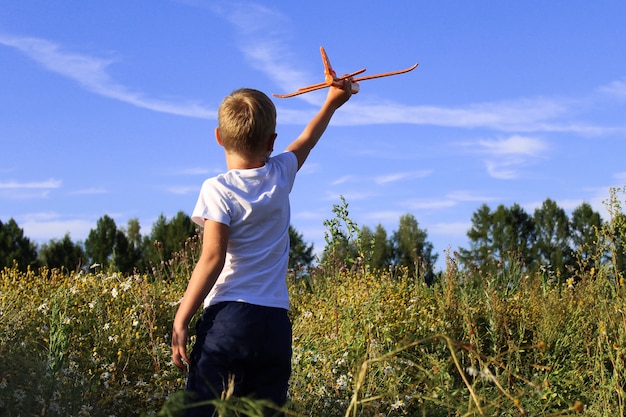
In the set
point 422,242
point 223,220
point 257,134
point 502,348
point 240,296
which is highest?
point 422,242

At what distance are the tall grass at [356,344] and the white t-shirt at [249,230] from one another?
116cm

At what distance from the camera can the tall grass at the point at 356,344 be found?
13.2 feet

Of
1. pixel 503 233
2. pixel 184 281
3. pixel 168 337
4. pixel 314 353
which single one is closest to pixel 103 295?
pixel 168 337

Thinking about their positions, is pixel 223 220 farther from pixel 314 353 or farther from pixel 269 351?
pixel 314 353

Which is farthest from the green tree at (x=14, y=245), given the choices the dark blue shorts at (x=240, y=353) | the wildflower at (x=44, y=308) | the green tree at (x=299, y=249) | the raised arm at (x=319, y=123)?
the dark blue shorts at (x=240, y=353)

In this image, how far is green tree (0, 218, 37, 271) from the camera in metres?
22.9

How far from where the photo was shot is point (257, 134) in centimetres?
276

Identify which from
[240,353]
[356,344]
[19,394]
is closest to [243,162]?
[240,353]

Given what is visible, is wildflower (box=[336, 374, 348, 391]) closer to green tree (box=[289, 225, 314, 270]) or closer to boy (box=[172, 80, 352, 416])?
boy (box=[172, 80, 352, 416])

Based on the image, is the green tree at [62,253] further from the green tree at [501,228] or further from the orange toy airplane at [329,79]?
the orange toy airplane at [329,79]

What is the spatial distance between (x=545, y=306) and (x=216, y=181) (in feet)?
12.2

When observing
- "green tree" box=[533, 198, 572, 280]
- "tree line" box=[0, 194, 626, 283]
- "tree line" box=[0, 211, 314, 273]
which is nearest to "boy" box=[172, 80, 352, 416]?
"tree line" box=[0, 194, 626, 283]

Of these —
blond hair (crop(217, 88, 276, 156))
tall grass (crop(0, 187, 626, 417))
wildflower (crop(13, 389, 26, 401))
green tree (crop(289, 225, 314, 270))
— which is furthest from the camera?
green tree (crop(289, 225, 314, 270))

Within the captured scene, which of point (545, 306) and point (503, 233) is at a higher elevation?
point (503, 233)
